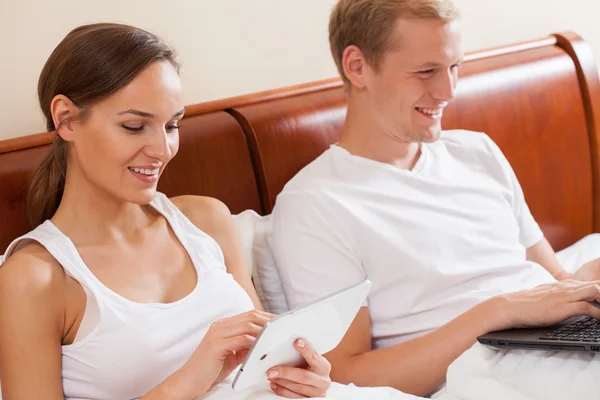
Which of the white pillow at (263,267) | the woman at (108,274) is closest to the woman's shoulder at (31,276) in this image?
the woman at (108,274)

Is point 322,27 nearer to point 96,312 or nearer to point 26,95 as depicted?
point 26,95

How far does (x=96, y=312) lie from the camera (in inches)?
58.7

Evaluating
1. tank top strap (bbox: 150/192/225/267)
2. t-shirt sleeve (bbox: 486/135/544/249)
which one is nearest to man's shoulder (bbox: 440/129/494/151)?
t-shirt sleeve (bbox: 486/135/544/249)

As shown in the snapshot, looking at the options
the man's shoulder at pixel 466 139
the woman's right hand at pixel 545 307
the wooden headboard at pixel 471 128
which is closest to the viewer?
the woman's right hand at pixel 545 307

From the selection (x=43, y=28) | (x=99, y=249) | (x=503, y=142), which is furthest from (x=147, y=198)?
(x=503, y=142)

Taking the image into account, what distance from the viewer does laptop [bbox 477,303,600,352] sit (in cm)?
145

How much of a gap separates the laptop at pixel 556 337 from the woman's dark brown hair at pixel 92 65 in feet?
2.53

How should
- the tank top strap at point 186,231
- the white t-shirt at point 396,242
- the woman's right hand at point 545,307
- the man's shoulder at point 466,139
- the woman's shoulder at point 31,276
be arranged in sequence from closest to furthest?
1. the woman's shoulder at point 31,276
2. the woman's right hand at point 545,307
3. the tank top strap at point 186,231
4. the white t-shirt at point 396,242
5. the man's shoulder at point 466,139

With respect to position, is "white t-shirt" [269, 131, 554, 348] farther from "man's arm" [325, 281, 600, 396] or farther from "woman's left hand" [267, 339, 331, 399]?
"woman's left hand" [267, 339, 331, 399]

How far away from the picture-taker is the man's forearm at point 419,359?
1.67 meters

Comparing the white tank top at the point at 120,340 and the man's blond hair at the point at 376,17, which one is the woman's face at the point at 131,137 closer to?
the white tank top at the point at 120,340

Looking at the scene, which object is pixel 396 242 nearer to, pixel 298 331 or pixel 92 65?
pixel 298 331

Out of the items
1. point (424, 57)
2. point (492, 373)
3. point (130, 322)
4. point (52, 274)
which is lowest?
point (492, 373)

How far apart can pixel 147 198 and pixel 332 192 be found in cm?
47
